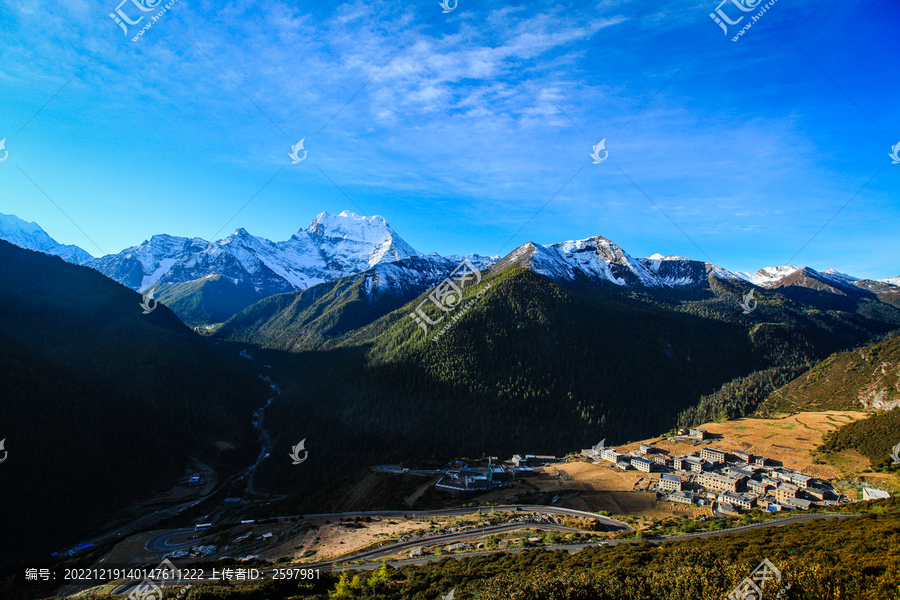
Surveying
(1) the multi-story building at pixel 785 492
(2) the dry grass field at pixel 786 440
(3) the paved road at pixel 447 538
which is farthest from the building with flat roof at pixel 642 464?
(3) the paved road at pixel 447 538

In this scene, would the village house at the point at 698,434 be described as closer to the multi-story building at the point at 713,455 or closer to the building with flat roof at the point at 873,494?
the multi-story building at the point at 713,455

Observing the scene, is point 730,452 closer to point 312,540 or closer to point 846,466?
point 846,466

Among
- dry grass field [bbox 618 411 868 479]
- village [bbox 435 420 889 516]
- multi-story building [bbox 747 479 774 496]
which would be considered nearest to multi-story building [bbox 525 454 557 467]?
village [bbox 435 420 889 516]

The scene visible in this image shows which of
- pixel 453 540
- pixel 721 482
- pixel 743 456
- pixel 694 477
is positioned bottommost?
pixel 721 482

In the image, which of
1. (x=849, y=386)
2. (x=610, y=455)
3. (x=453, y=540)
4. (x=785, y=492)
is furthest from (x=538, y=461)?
(x=849, y=386)

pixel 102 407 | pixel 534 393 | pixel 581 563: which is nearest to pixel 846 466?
pixel 581 563

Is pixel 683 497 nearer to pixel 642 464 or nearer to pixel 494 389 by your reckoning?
pixel 642 464
